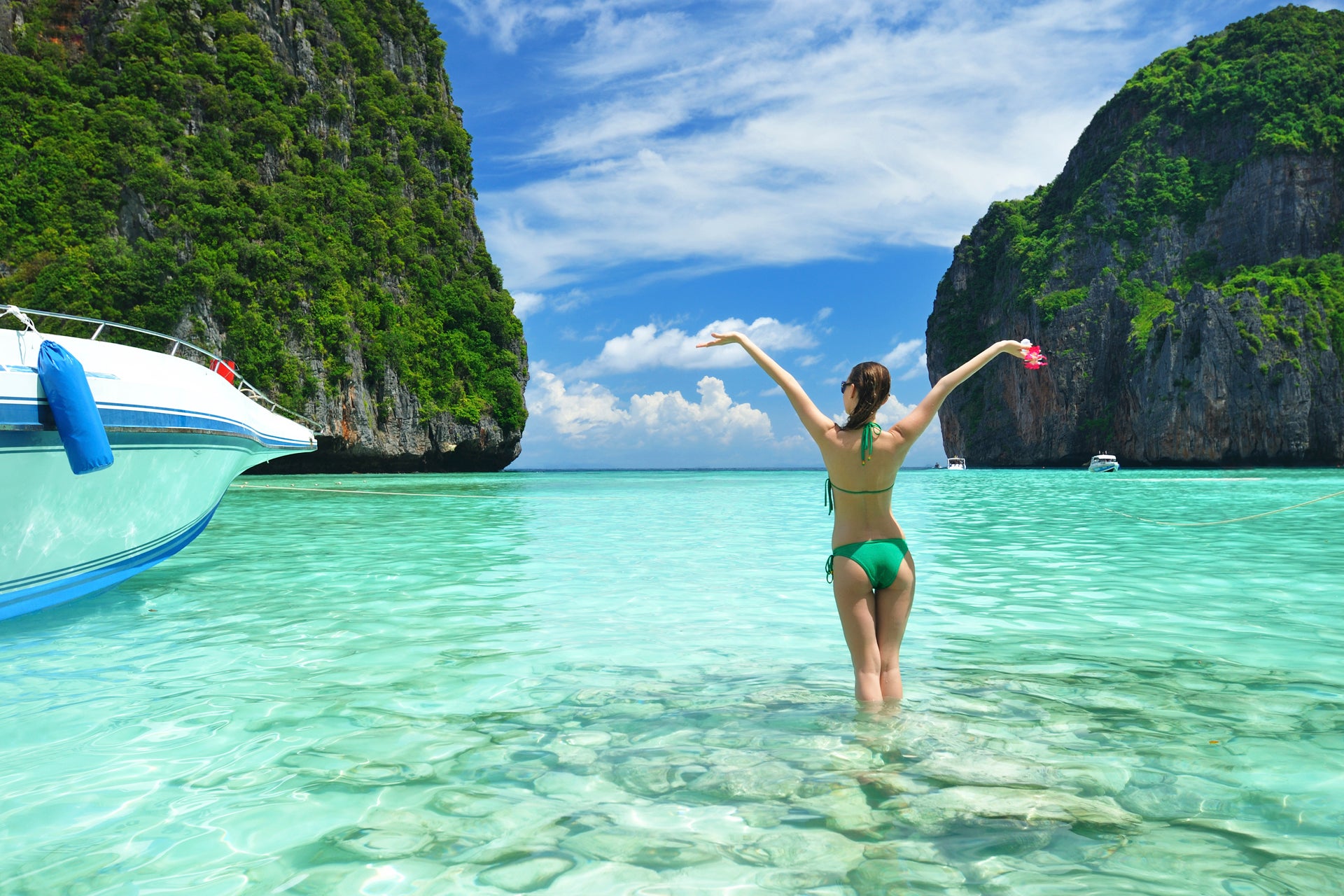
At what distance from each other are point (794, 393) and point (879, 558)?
822mm

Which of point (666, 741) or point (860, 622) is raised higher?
point (860, 622)

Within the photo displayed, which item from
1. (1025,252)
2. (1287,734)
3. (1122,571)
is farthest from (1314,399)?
(1287,734)

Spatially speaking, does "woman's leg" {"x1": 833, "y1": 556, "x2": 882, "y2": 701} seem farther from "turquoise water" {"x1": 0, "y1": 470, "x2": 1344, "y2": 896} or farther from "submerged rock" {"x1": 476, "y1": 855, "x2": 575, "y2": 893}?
"submerged rock" {"x1": 476, "y1": 855, "x2": 575, "y2": 893}

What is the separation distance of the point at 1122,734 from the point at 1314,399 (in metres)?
85.7

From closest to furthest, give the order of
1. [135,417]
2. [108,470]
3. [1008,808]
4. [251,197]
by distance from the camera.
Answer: [1008,808] → [108,470] → [135,417] → [251,197]

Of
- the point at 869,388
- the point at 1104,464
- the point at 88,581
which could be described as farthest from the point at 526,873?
the point at 1104,464

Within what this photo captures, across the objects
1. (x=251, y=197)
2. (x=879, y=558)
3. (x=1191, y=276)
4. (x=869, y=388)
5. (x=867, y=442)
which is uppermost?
(x=1191, y=276)

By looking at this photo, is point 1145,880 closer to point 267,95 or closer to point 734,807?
point 734,807

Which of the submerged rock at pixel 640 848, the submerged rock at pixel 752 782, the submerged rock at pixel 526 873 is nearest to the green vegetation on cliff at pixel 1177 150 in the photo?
the submerged rock at pixel 752 782

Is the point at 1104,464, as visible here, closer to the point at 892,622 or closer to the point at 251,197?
the point at 251,197

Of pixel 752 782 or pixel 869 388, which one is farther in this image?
pixel 869 388

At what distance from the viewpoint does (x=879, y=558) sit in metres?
3.45

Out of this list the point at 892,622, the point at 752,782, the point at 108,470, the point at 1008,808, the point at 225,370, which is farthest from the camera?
the point at 225,370

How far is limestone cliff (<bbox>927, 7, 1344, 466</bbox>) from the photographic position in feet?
232
